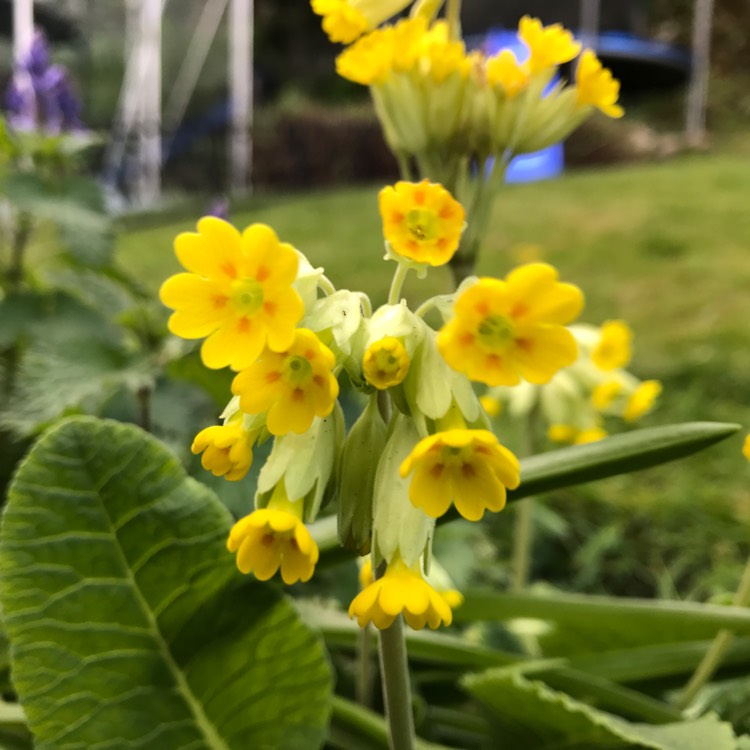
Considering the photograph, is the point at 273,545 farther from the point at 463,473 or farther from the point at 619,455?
the point at 619,455

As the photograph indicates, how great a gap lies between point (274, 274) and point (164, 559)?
229 millimetres

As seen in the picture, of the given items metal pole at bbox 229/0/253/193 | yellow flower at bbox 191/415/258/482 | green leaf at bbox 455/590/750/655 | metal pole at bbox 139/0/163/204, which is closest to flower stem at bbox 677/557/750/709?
green leaf at bbox 455/590/750/655

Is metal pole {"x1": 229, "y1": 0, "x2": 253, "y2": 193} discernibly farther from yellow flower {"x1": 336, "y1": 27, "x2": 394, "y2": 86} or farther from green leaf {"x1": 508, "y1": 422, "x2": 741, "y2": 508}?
green leaf {"x1": 508, "y1": 422, "x2": 741, "y2": 508}

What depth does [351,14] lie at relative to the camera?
0.60 meters

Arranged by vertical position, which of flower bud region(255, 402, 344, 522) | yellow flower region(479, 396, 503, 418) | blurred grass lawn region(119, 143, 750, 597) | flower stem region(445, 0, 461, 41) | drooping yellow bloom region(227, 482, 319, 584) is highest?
flower stem region(445, 0, 461, 41)

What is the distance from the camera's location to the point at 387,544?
1.27 feet

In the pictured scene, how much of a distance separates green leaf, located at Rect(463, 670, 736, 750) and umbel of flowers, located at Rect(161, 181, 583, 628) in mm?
152

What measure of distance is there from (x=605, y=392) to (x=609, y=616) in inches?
11.8

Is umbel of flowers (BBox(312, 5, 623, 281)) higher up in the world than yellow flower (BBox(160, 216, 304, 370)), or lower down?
higher up

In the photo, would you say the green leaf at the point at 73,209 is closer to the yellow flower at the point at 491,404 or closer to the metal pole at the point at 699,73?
the yellow flower at the point at 491,404

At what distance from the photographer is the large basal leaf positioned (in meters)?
0.46

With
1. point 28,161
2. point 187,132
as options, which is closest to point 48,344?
point 28,161

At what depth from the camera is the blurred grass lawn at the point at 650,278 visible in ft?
3.82

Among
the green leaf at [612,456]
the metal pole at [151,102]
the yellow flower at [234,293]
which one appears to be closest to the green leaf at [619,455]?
the green leaf at [612,456]
